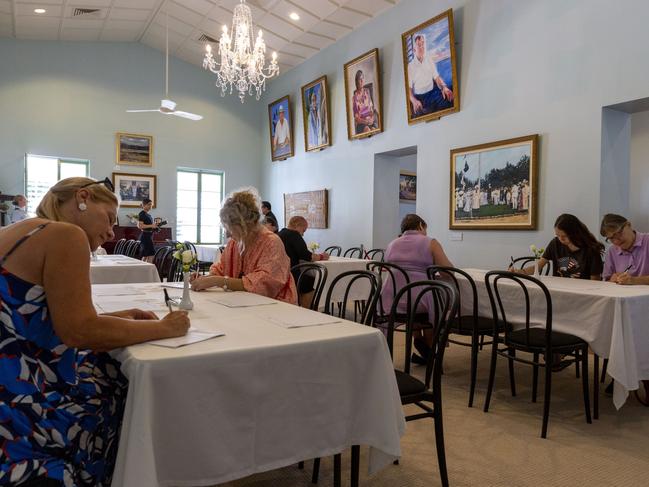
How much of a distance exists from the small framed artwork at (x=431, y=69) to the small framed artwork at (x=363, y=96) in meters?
0.73

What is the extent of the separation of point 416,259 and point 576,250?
4.41 ft

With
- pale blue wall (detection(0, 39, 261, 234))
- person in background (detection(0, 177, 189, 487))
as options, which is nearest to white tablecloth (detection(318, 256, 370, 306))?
person in background (detection(0, 177, 189, 487))

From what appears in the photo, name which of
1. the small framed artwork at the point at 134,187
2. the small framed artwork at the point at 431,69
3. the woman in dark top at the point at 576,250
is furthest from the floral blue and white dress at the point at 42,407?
the small framed artwork at the point at 134,187

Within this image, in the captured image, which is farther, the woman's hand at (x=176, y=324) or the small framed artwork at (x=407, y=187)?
the small framed artwork at (x=407, y=187)

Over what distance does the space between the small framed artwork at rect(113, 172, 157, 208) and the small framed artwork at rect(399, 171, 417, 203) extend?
5.20 m

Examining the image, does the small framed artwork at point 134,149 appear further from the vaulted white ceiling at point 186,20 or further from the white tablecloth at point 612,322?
the white tablecloth at point 612,322

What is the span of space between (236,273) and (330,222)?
613cm

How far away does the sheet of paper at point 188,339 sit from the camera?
149cm

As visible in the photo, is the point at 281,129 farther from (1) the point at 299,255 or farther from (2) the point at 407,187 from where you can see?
(1) the point at 299,255

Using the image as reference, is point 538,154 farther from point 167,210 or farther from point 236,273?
point 167,210

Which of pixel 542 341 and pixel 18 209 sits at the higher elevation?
pixel 18 209

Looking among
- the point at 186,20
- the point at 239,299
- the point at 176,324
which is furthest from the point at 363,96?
the point at 176,324

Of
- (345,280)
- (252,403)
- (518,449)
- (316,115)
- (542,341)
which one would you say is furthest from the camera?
(316,115)

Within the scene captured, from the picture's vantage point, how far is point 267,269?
9.02 feet
